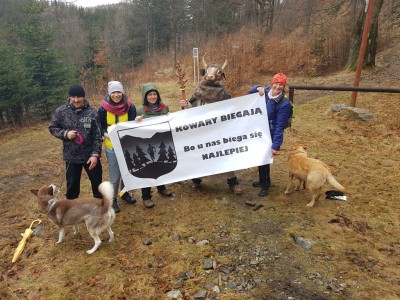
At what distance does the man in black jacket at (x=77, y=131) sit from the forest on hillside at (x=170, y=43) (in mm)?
9176

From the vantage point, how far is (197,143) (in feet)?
18.4

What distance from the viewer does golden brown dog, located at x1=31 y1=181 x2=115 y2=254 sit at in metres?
4.40

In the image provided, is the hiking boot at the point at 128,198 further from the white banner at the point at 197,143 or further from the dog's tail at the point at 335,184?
the dog's tail at the point at 335,184

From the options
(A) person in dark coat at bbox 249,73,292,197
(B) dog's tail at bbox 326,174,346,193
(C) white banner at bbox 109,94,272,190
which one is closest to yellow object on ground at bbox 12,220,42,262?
(C) white banner at bbox 109,94,272,190

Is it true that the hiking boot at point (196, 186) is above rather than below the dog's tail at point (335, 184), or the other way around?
below

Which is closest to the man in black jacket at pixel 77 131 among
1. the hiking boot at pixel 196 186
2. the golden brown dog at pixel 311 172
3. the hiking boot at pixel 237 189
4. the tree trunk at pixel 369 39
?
the hiking boot at pixel 196 186

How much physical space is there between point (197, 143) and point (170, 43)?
38.6 m

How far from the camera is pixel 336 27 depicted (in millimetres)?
19922

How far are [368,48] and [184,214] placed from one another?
14.4m

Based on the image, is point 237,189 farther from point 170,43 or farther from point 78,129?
point 170,43

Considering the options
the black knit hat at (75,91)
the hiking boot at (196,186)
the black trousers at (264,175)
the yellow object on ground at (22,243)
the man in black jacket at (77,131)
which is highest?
the black knit hat at (75,91)

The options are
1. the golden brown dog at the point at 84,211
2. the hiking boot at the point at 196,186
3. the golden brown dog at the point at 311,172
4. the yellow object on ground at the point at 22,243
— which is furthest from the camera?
the hiking boot at the point at 196,186

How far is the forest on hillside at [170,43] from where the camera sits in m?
13.1

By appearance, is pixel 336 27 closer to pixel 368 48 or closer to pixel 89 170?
pixel 368 48
